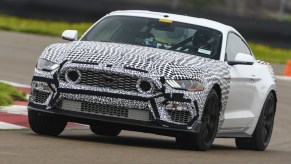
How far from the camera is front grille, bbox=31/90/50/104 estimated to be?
1015 centimetres

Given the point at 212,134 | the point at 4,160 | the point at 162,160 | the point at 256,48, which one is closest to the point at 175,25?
the point at 212,134

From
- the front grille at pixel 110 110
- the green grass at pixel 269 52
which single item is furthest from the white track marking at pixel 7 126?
the green grass at pixel 269 52

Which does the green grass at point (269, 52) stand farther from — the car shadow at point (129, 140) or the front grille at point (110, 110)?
the front grille at point (110, 110)

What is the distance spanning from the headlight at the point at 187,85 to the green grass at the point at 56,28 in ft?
73.4

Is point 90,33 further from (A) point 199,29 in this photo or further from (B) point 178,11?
(B) point 178,11

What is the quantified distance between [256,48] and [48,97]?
24120 mm

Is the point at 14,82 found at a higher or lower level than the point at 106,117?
lower

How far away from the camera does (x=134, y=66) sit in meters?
9.92

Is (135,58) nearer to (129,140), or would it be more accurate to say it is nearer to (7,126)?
(129,140)

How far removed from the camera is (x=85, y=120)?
394 inches

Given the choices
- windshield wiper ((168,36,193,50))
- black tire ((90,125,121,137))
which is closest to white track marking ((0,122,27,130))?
black tire ((90,125,121,137))

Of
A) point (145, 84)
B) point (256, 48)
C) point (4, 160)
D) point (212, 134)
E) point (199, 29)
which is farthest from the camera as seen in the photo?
point (256, 48)

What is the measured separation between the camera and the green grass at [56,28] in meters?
33.7

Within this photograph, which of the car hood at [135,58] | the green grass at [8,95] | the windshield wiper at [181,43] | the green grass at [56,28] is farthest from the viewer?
the green grass at [56,28]
